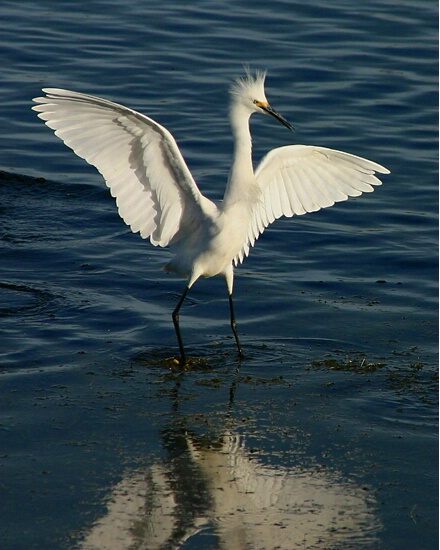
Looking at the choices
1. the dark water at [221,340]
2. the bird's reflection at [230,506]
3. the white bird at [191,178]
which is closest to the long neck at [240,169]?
the white bird at [191,178]

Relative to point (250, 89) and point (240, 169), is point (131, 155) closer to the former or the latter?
point (240, 169)

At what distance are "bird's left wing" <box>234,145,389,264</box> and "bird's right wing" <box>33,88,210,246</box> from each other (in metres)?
0.79

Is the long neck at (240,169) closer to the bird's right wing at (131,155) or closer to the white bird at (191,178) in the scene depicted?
the white bird at (191,178)

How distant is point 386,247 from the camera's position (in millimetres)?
9516

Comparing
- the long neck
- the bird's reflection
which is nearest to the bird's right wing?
the long neck

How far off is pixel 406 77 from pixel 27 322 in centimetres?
858

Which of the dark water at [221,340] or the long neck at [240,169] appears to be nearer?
the dark water at [221,340]

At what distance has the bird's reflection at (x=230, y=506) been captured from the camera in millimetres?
4566

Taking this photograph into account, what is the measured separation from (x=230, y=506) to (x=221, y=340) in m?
2.60

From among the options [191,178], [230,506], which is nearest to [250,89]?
[191,178]

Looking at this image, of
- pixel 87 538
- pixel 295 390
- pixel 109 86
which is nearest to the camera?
pixel 87 538

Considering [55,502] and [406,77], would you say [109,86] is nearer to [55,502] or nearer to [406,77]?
[406,77]

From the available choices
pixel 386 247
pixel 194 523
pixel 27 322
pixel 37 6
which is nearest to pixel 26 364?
pixel 27 322

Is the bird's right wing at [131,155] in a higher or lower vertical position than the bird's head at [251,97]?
lower
